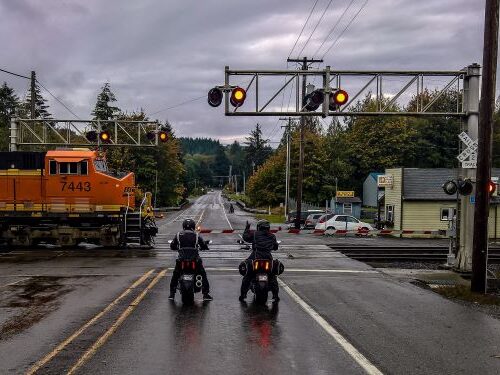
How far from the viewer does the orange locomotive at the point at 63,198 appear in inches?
997

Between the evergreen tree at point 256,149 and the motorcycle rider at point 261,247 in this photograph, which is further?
the evergreen tree at point 256,149

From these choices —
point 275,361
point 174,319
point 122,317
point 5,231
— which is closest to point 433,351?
point 275,361

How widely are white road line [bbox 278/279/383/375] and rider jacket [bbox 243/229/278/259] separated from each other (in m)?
1.35

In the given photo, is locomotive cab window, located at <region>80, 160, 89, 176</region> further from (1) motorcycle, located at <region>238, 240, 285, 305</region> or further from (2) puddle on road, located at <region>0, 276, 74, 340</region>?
(1) motorcycle, located at <region>238, 240, 285, 305</region>

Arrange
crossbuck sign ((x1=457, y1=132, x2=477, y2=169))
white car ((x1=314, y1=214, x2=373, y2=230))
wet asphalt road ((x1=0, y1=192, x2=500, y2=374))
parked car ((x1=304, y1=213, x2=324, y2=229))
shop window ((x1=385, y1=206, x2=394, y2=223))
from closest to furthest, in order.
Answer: wet asphalt road ((x1=0, y1=192, x2=500, y2=374))
crossbuck sign ((x1=457, y1=132, x2=477, y2=169))
white car ((x1=314, y1=214, x2=373, y2=230))
shop window ((x1=385, y1=206, x2=394, y2=223))
parked car ((x1=304, y1=213, x2=324, y2=229))

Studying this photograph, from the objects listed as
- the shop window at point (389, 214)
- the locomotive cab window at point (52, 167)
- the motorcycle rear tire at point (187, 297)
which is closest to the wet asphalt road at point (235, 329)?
the motorcycle rear tire at point (187, 297)

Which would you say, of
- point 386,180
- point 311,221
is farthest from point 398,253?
point 311,221

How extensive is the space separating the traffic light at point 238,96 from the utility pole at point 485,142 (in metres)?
6.96

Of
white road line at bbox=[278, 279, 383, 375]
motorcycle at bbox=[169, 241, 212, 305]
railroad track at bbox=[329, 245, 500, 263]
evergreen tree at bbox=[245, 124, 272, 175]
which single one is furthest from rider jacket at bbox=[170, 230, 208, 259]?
evergreen tree at bbox=[245, 124, 272, 175]

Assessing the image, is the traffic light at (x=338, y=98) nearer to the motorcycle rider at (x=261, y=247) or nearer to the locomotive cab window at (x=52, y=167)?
the motorcycle rider at (x=261, y=247)

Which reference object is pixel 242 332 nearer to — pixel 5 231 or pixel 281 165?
pixel 5 231

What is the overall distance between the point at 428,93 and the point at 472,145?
77.9m

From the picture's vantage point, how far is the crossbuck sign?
663 inches

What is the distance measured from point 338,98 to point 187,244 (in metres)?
8.28
